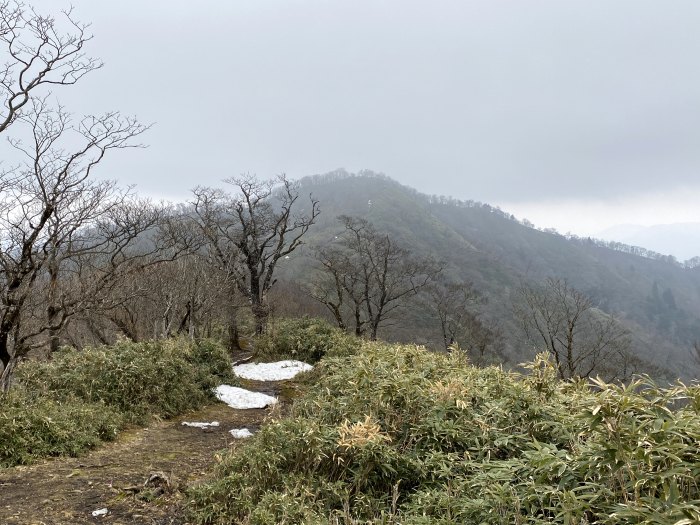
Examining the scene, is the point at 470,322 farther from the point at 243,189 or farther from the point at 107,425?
the point at 107,425

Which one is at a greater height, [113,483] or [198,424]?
[113,483]

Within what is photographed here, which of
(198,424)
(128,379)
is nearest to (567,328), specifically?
(198,424)

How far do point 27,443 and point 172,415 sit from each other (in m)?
3.06

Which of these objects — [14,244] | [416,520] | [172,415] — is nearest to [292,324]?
[172,415]

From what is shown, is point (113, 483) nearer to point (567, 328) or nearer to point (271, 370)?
point (271, 370)

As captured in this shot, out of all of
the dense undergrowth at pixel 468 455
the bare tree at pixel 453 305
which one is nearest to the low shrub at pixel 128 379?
the dense undergrowth at pixel 468 455

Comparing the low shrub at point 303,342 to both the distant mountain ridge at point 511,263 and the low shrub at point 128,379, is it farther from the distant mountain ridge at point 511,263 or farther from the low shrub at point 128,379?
the distant mountain ridge at point 511,263

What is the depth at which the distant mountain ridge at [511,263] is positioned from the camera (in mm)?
63275

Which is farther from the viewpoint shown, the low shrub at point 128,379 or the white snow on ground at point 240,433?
the low shrub at point 128,379

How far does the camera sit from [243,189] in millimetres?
19188

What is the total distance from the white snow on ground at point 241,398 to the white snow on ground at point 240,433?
1912 millimetres

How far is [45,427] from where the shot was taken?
5566 millimetres

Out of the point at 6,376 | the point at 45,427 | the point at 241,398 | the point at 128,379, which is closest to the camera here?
the point at 45,427

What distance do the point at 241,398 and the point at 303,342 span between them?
5255 mm
